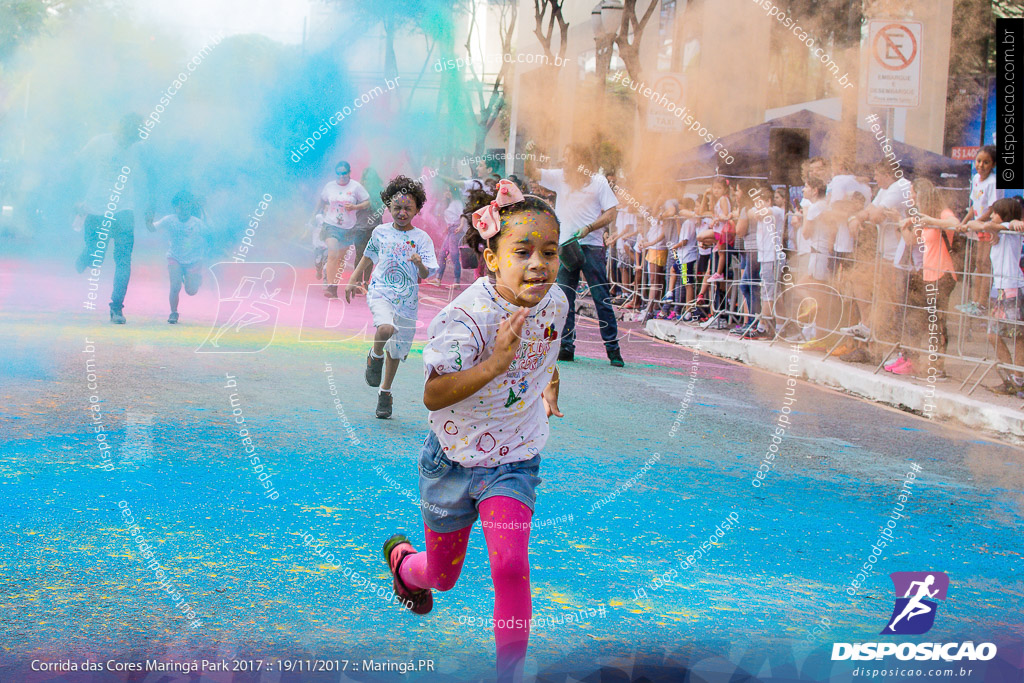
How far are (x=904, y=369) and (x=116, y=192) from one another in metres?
6.60

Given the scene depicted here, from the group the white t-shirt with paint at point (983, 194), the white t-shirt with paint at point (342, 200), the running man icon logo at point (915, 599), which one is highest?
the white t-shirt with paint at point (983, 194)

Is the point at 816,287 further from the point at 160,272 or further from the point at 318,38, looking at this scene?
the point at 160,272

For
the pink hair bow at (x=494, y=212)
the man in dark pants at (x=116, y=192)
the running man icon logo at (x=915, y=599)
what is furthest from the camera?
the man in dark pants at (x=116, y=192)

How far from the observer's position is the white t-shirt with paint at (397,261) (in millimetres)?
6059

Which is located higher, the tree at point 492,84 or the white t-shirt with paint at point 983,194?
the tree at point 492,84

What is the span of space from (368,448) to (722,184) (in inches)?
278

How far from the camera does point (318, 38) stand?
Answer: 9281 millimetres

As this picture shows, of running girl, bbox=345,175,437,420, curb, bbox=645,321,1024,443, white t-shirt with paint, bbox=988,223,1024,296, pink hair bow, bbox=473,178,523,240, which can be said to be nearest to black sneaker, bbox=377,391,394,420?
running girl, bbox=345,175,437,420

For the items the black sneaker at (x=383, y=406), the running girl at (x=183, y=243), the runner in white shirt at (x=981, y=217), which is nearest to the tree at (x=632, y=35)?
the runner in white shirt at (x=981, y=217)

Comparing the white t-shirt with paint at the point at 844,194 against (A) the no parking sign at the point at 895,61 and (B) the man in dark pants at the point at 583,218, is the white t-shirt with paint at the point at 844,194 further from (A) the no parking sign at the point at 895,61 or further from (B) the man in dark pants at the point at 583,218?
(B) the man in dark pants at the point at 583,218

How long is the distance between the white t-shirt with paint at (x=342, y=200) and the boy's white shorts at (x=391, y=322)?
246 centimetres

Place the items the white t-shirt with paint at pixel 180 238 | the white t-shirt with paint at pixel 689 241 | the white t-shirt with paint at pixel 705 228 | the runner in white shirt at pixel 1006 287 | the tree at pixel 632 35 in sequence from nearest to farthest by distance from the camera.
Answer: the runner in white shirt at pixel 1006 287, the tree at pixel 632 35, the white t-shirt with paint at pixel 180 238, the white t-shirt with paint at pixel 705 228, the white t-shirt with paint at pixel 689 241

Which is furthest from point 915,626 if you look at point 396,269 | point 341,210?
point 341,210

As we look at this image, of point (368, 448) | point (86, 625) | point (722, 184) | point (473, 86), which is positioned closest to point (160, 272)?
point (473, 86)
